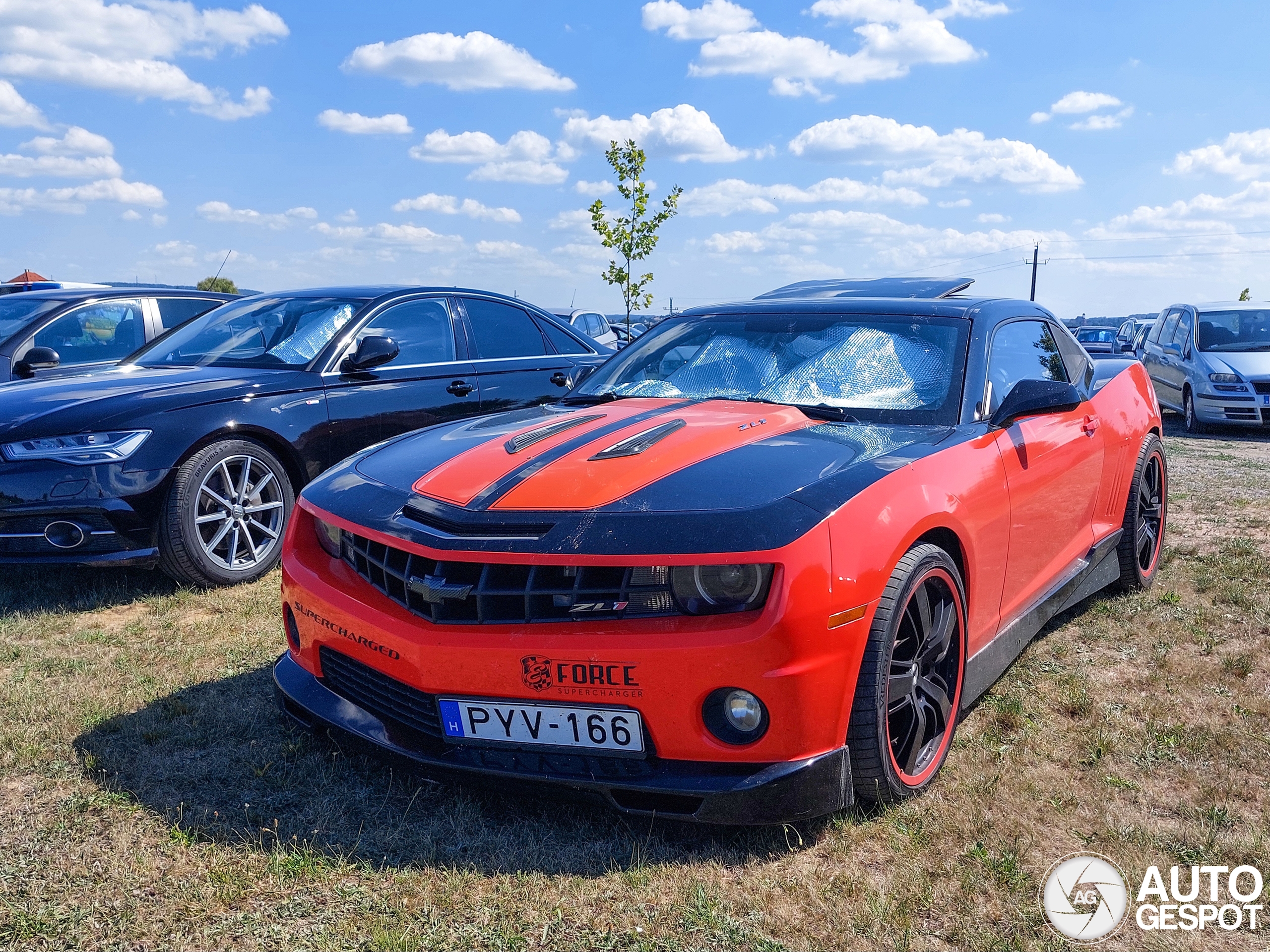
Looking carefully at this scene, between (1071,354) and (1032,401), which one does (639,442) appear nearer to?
(1032,401)

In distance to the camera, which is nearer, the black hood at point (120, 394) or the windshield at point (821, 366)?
the windshield at point (821, 366)

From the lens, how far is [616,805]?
2.43 m

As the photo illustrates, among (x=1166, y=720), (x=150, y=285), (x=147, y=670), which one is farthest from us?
(x=150, y=285)

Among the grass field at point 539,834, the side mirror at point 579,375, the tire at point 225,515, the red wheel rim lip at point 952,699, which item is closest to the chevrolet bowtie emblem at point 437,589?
the grass field at point 539,834

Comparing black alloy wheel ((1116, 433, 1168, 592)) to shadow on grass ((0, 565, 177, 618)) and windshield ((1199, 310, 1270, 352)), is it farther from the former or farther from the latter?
windshield ((1199, 310, 1270, 352))

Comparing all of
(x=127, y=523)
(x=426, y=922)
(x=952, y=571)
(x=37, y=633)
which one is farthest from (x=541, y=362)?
(x=426, y=922)

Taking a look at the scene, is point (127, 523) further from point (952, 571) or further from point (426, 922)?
point (952, 571)

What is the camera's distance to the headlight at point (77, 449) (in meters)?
4.61

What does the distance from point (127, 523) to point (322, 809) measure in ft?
8.23

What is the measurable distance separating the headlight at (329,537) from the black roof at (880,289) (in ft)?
6.78

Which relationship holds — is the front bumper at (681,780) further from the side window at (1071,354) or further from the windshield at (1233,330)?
the windshield at (1233,330)

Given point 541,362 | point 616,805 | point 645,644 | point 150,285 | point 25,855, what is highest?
point 150,285

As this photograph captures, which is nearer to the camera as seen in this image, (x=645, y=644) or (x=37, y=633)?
(x=645, y=644)

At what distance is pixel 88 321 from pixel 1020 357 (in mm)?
6140
